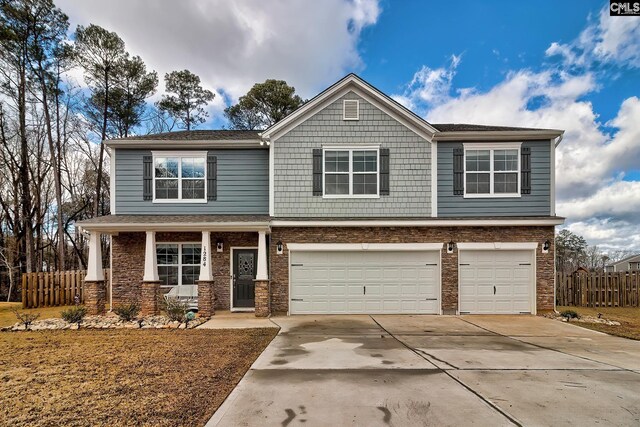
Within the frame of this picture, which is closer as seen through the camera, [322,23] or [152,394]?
[152,394]

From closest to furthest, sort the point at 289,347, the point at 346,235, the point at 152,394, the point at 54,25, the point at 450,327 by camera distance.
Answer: the point at 152,394 → the point at 289,347 → the point at 450,327 → the point at 346,235 → the point at 54,25

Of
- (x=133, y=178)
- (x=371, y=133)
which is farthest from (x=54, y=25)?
(x=371, y=133)

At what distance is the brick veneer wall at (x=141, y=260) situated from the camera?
1234 cm

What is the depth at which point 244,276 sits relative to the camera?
489 inches

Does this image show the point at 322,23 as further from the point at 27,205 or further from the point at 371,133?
the point at 27,205

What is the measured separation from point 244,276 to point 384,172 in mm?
6188

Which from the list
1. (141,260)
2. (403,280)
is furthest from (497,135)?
(141,260)

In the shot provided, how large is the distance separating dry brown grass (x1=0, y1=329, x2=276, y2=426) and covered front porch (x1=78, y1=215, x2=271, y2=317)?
277 centimetres

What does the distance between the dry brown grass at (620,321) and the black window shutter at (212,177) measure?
41.0 ft

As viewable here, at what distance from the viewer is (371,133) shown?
12.2 metres

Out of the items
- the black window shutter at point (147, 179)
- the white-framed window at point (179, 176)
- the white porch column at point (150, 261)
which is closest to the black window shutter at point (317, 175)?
the white-framed window at point (179, 176)

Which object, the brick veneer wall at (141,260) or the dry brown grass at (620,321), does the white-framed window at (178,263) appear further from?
the dry brown grass at (620,321)

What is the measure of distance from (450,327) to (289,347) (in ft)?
16.2

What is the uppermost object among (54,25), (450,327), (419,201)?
(54,25)
